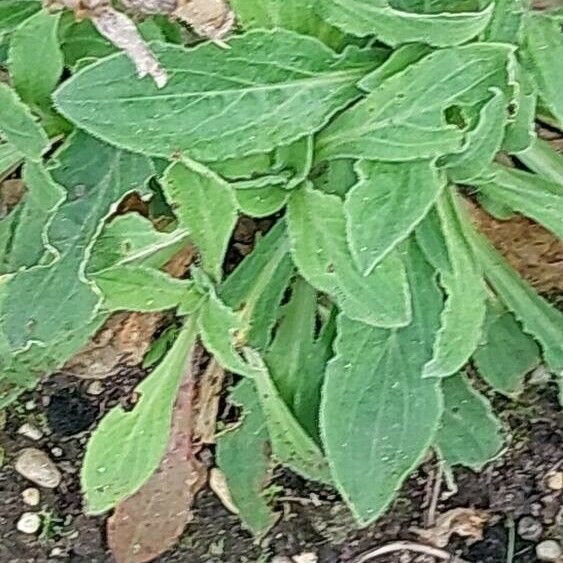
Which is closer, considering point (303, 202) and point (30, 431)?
point (303, 202)

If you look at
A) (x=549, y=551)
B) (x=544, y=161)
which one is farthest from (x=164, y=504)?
(x=544, y=161)

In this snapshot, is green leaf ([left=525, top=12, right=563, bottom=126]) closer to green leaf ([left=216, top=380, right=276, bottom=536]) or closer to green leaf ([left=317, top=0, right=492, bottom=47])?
green leaf ([left=317, top=0, right=492, bottom=47])

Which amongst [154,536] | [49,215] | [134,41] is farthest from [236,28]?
[154,536]

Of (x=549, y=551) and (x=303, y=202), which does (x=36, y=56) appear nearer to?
(x=303, y=202)

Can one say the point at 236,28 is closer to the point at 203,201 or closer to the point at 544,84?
the point at 203,201

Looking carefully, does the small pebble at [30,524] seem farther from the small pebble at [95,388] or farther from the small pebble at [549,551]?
the small pebble at [549,551]

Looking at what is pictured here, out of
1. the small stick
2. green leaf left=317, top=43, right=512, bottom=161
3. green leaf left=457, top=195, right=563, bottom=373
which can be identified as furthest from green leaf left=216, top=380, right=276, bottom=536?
green leaf left=317, top=43, right=512, bottom=161
